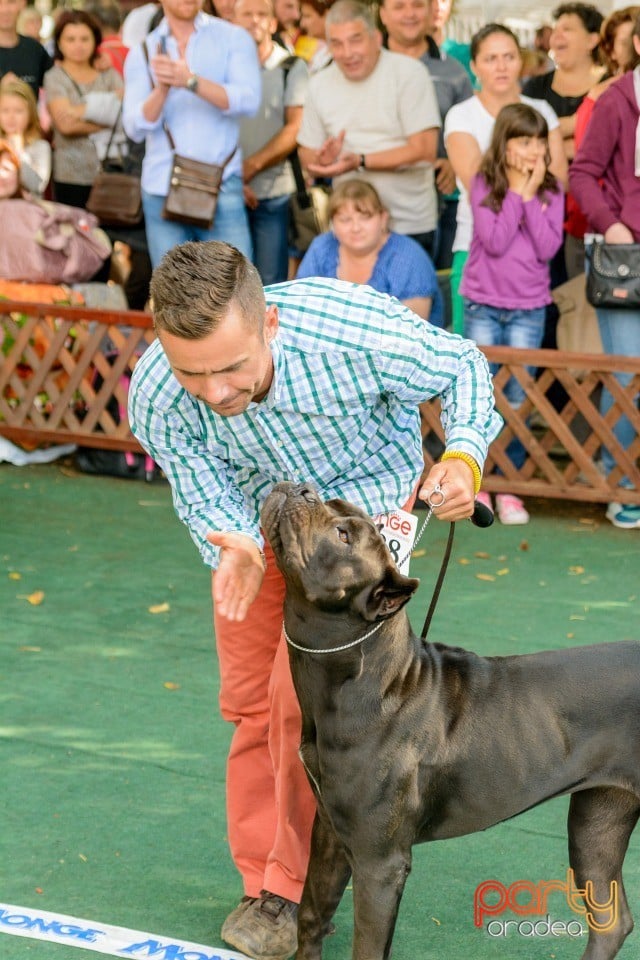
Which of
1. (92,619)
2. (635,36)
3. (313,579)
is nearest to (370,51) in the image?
(635,36)

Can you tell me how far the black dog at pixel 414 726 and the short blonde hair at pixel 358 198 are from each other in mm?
4395

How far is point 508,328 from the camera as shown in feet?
24.8

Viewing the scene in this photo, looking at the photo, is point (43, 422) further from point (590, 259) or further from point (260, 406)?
point (260, 406)

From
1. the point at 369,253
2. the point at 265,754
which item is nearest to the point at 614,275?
the point at 369,253

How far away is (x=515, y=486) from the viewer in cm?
752

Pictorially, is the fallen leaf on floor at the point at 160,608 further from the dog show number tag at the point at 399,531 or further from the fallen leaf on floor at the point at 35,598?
the dog show number tag at the point at 399,531

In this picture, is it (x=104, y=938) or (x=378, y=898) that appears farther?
(x=104, y=938)

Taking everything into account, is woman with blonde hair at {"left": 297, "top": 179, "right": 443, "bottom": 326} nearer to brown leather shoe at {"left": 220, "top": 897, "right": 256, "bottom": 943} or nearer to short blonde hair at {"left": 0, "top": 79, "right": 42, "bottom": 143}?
short blonde hair at {"left": 0, "top": 79, "right": 42, "bottom": 143}

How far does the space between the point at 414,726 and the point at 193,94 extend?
5535mm

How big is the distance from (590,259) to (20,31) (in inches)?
229

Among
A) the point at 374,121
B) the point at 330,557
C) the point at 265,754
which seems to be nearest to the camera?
the point at 330,557

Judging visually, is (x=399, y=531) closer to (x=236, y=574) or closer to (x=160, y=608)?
(x=236, y=574)

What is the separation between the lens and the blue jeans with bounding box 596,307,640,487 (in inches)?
286

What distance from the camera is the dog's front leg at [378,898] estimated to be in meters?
2.95
